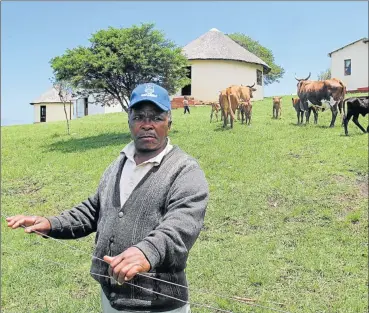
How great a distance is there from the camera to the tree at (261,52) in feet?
186

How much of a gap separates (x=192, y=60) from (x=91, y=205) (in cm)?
2934

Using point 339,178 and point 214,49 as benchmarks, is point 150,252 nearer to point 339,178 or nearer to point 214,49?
point 339,178

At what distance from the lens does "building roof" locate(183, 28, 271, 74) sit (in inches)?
1240

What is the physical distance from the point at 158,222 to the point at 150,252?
1.12 ft

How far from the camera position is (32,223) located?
8.07 feet

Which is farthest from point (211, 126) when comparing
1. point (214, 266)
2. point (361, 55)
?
point (361, 55)

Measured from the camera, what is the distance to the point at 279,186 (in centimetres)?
937

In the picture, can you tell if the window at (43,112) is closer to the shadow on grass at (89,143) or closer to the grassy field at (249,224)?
the shadow on grass at (89,143)

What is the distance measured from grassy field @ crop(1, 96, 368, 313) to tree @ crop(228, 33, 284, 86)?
4302cm

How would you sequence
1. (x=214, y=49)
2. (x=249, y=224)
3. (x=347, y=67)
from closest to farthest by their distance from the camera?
(x=249, y=224), (x=214, y=49), (x=347, y=67)

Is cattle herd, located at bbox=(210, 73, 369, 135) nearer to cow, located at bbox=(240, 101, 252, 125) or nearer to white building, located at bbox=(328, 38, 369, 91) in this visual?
cow, located at bbox=(240, 101, 252, 125)

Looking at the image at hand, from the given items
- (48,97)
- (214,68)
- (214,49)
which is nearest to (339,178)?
(214,68)

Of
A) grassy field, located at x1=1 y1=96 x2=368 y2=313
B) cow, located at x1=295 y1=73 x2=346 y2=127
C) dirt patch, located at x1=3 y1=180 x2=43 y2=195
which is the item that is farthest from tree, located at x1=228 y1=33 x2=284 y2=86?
dirt patch, located at x1=3 y1=180 x2=43 y2=195

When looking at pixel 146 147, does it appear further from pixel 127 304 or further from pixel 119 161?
pixel 127 304
